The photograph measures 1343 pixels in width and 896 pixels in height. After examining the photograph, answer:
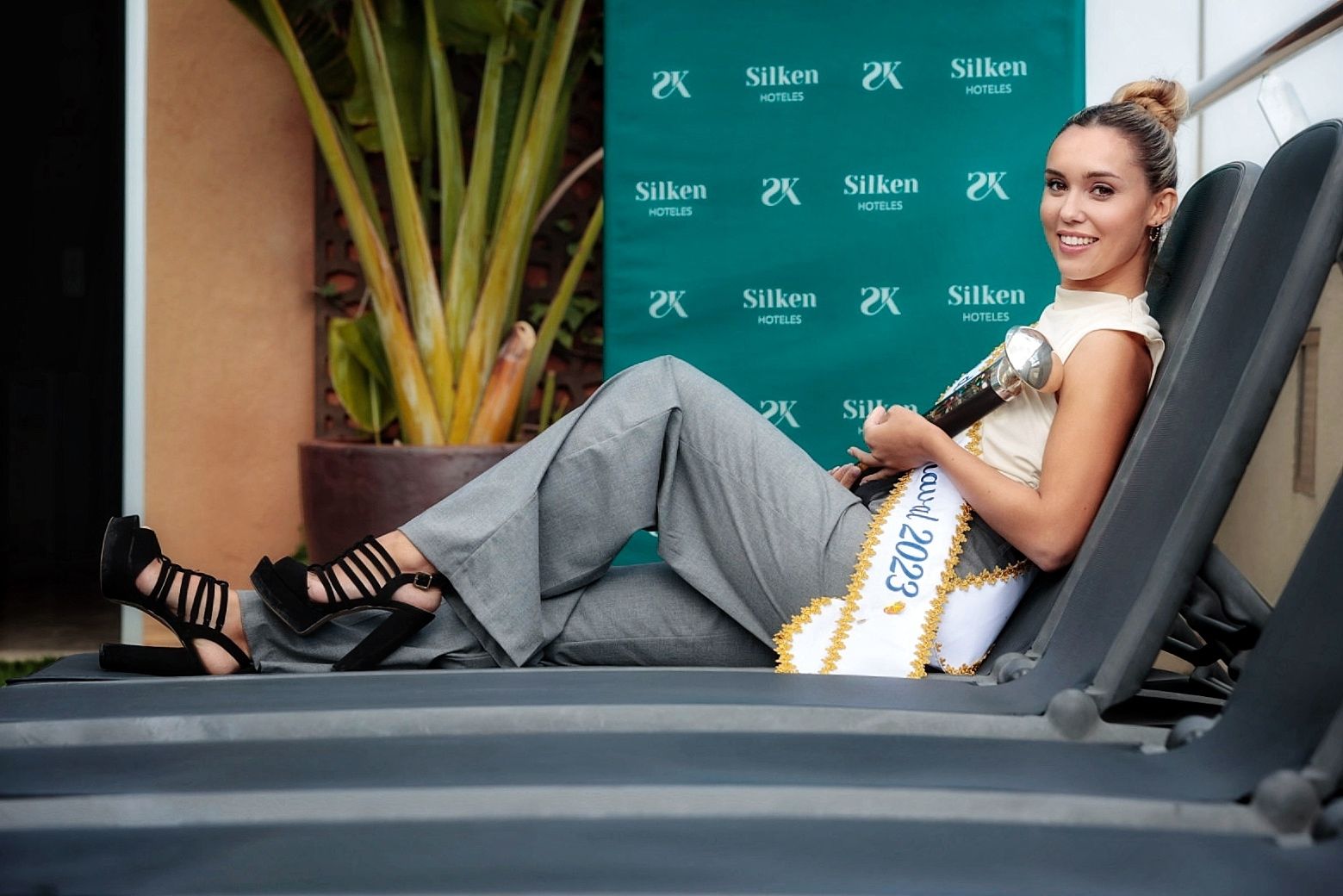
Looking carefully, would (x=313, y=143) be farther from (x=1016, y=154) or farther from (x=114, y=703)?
(x=114, y=703)

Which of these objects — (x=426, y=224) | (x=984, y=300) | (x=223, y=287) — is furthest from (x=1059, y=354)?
(x=223, y=287)

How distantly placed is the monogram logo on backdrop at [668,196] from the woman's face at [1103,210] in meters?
1.63

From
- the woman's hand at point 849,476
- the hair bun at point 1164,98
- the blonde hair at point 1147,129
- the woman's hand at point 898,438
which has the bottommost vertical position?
the woman's hand at point 849,476

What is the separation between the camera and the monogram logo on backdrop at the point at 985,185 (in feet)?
10.4

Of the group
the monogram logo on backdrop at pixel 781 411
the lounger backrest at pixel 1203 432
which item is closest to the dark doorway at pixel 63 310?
the monogram logo on backdrop at pixel 781 411

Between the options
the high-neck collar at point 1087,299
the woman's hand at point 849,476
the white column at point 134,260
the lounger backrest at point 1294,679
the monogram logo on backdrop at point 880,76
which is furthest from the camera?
the monogram logo on backdrop at point 880,76

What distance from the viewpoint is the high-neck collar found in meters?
1.68

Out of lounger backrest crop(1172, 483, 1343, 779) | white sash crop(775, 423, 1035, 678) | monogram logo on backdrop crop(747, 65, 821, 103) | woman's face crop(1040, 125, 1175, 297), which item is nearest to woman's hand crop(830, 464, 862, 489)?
white sash crop(775, 423, 1035, 678)

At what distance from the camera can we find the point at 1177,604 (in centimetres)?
128

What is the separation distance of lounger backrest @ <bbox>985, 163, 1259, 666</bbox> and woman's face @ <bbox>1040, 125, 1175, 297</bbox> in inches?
1.7

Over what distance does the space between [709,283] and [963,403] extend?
1.62 meters

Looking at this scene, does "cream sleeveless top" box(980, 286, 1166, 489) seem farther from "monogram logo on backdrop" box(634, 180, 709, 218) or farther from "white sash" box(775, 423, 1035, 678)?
"monogram logo on backdrop" box(634, 180, 709, 218)

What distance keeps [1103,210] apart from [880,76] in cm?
167

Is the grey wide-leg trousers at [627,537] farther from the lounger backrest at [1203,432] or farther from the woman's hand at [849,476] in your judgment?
the lounger backrest at [1203,432]
